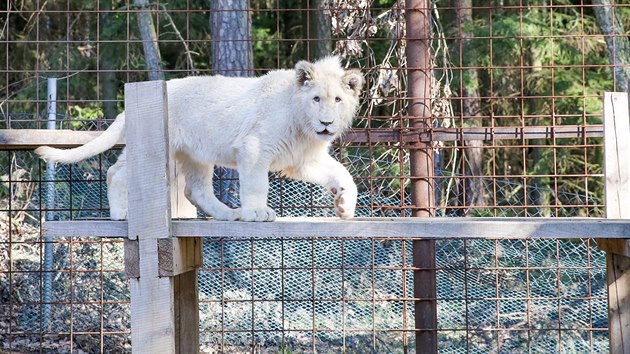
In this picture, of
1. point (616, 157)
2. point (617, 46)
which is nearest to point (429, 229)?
point (616, 157)

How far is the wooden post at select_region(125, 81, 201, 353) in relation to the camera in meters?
4.03

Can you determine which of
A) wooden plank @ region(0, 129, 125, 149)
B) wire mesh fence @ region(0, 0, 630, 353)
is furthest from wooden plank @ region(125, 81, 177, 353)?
wire mesh fence @ region(0, 0, 630, 353)

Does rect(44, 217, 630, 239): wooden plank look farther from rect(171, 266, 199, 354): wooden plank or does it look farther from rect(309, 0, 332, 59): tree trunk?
rect(309, 0, 332, 59): tree trunk

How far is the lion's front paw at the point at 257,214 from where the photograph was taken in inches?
170

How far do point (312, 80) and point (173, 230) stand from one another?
3.57 feet

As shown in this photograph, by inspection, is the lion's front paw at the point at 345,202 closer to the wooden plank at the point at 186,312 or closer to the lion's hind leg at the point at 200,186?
the lion's hind leg at the point at 200,186

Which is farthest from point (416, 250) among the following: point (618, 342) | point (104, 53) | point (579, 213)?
point (104, 53)

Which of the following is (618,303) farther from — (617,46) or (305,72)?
(617,46)

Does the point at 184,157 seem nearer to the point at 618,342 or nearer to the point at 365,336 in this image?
the point at 618,342

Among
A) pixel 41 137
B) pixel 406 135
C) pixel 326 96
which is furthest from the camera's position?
pixel 406 135

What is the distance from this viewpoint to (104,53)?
1393 cm

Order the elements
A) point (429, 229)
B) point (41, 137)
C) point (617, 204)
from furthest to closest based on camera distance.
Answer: point (41, 137)
point (617, 204)
point (429, 229)

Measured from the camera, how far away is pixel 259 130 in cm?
457

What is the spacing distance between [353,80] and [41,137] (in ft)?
6.97
